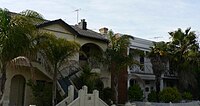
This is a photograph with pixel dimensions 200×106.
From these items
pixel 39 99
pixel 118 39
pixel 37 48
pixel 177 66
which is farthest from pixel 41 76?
pixel 177 66

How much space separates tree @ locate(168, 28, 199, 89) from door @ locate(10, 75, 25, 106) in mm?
16569

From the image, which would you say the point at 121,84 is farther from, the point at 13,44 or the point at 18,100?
the point at 13,44

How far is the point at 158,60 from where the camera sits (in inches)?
1237

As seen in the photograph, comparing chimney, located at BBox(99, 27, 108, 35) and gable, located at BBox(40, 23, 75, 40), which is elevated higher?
chimney, located at BBox(99, 27, 108, 35)

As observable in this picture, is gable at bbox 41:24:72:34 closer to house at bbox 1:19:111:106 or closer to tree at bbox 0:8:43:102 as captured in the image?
house at bbox 1:19:111:106

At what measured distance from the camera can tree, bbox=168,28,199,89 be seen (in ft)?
107

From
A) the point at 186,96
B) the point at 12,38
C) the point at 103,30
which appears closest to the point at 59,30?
the point at 103,30

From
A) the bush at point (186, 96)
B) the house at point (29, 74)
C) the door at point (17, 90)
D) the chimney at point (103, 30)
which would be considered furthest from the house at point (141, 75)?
the door at point (17, 90)

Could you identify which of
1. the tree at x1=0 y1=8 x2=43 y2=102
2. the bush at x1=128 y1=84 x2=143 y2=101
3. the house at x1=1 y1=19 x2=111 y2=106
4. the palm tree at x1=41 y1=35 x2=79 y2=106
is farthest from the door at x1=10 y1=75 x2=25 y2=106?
the bush at x1=128 y1=84 x2=143 y2=101

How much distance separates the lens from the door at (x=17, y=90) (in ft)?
78.5

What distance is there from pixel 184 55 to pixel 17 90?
18.1 metres

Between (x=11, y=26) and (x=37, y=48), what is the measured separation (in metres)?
3.25

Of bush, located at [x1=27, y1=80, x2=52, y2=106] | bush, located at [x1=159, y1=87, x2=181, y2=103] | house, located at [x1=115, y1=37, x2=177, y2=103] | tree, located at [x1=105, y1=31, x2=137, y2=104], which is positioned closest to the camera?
bush, located at [x1=27, y1=80, x2=52, y2=106]

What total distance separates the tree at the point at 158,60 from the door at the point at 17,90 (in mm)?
13770
